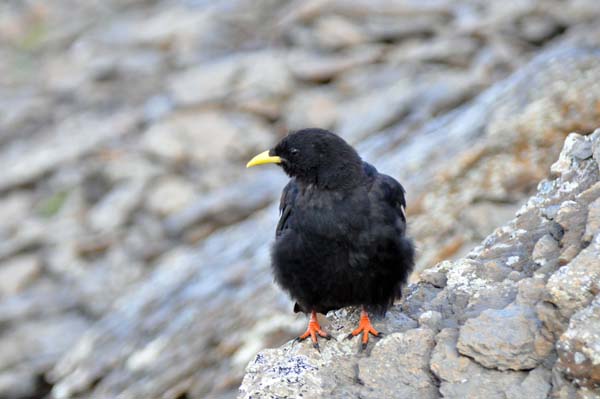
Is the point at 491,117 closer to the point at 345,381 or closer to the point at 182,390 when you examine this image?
the point at 182,390

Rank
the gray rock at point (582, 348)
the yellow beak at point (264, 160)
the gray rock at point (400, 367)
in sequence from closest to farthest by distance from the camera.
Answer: the gray rock at point (582, 348)
the gray rock at point (400, 367)
the yellow beak at point (264, 160)

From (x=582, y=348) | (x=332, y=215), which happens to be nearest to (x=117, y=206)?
(x=332, y=215)

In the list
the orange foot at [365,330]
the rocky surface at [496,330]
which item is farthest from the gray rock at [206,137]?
the orange foot at [365,330]

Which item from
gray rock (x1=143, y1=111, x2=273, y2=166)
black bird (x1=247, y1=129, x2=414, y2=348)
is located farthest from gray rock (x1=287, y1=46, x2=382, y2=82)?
black bird (x1=247, y1=129, x2=414, y2=348)

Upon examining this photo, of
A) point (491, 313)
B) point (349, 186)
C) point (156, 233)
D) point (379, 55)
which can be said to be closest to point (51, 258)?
point (156, 233)

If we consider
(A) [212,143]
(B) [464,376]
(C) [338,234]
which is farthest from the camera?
(A) [212,143]

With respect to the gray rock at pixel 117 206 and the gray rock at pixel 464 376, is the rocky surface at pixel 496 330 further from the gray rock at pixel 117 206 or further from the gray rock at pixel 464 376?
the gray rock at pixel 117 206

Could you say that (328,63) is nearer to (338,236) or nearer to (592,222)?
(338,236)
